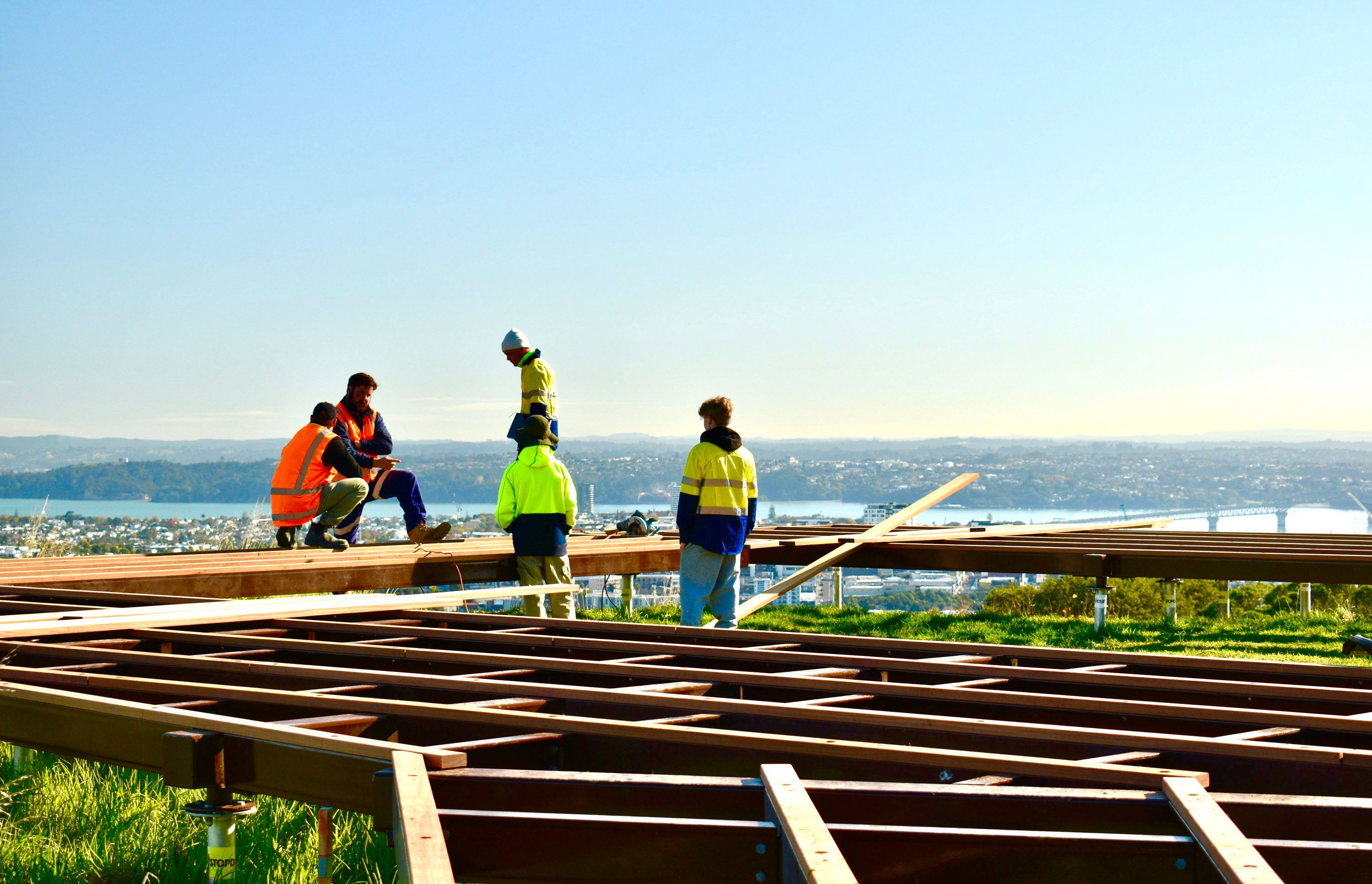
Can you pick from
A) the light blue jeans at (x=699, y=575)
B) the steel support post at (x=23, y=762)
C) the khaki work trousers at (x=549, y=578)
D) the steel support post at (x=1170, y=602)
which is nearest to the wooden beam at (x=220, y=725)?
the steel support post at (x=23, y=762)

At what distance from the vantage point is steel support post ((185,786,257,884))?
3545 millimetres

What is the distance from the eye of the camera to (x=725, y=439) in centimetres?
848

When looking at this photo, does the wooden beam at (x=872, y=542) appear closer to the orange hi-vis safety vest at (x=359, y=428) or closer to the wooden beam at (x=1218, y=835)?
the orange hi-vis safety vest at (x=359, y=428)

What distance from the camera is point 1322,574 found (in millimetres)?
10484

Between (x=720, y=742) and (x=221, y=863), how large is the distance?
187cm

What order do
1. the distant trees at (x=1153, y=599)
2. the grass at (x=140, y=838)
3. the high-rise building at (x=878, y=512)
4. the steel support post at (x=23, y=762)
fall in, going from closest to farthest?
1. the grass at (x=140, y=838)
2. the steel support post at (x=23, y=762)
3. the distant trees at (x=1153, y=599)
4. the high-rise building at (x=878, y=512)

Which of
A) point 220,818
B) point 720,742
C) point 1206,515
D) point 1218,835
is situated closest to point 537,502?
point 220,818

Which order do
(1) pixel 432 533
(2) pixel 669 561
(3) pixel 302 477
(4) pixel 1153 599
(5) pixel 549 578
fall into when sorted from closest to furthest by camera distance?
(5) pixel 549 578
(3) pixel 302 477
(1) pixel 432 533
(2) pixel 669 561
(4) pixel 1153 599

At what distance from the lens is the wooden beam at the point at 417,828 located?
2221 mm

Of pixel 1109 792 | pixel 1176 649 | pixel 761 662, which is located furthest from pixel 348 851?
pixel 1176 649

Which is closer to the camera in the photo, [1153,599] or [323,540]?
[323,540]

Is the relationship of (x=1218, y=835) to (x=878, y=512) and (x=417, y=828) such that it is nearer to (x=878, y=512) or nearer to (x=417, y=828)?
(x=417, y=828)

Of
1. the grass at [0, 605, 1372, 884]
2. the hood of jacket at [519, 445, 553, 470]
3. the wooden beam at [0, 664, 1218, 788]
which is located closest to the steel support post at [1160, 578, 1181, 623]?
the grass at [0, 605, 1372, 884]

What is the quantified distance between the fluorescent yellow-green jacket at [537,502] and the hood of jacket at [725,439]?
129 centimetres
